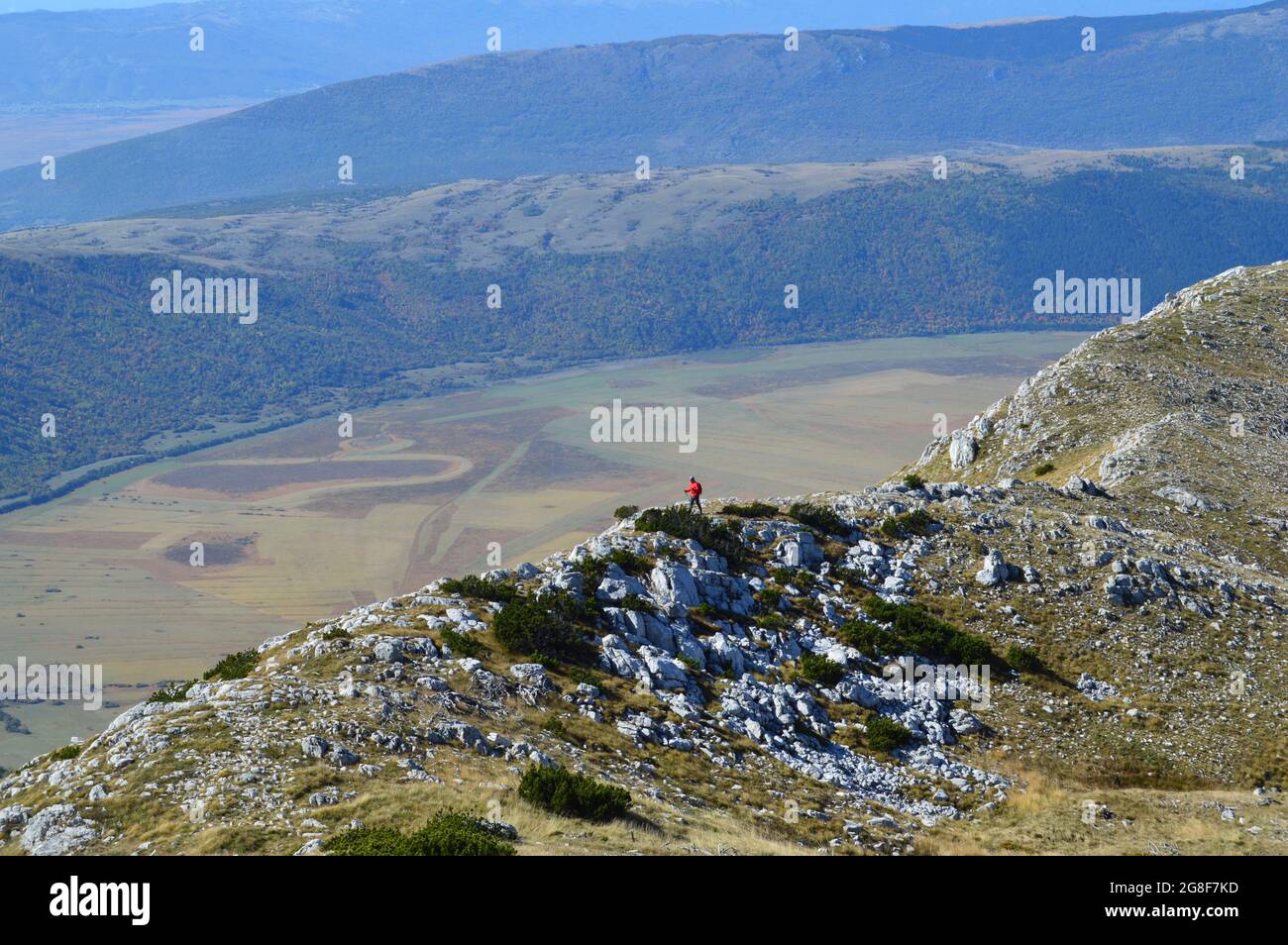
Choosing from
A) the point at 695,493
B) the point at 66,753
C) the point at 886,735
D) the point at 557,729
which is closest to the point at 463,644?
the point at 557,729

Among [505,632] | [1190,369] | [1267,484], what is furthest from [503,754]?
[1190,369]

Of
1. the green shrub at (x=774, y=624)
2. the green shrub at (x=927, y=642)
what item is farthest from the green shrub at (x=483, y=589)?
the green shrub at (x=927, y=642)

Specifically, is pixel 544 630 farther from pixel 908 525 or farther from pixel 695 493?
pixel 908 525

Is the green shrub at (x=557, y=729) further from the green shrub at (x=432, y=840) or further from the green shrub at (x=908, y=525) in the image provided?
the green shrub at (x=908, y=525)
